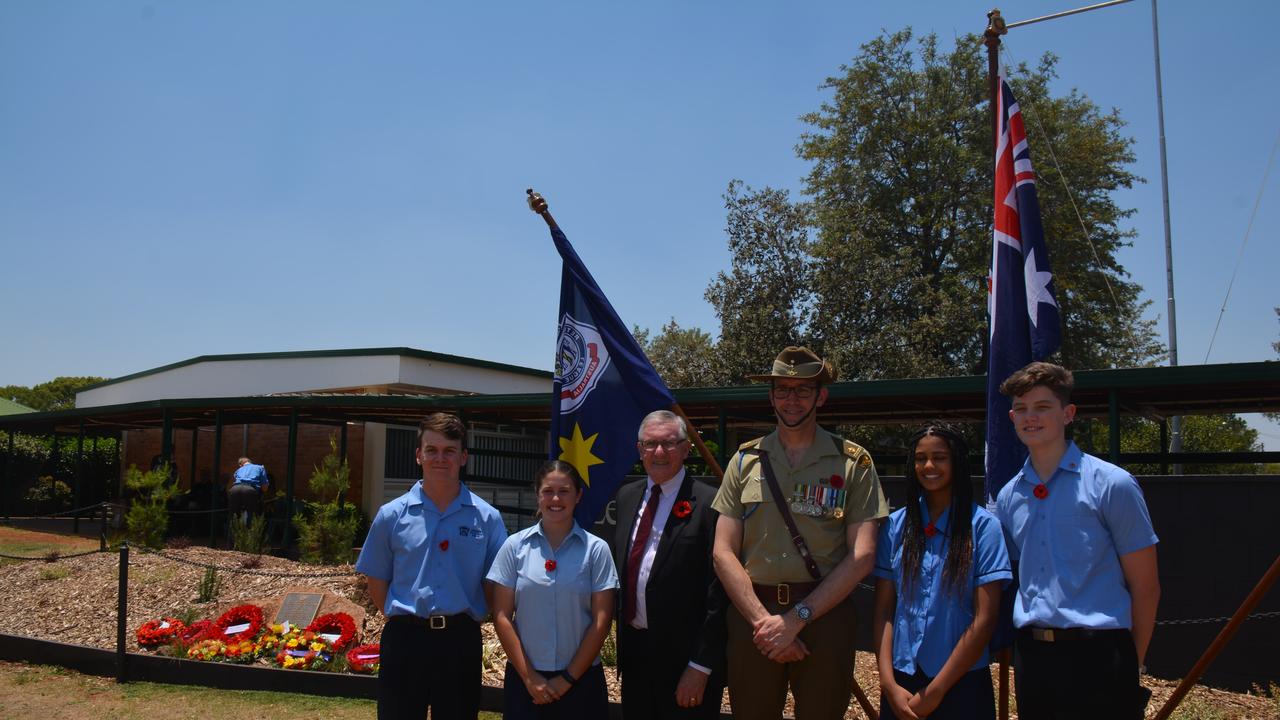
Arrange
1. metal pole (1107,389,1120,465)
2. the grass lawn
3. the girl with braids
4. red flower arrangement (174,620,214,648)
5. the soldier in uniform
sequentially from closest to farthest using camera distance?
the girl with braids, the soldier in uniform, the grass lawn, red flower arrangement (174,620,214,648), metal pole (1107,389,1120,465)

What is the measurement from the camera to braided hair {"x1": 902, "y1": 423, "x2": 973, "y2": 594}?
Answer: 351cm

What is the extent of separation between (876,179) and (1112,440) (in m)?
17.6

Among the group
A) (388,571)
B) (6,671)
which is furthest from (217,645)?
(388,571)

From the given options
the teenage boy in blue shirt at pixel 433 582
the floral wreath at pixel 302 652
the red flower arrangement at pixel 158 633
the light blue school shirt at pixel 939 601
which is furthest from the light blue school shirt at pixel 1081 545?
the red flower arrangement at pixel 158 633

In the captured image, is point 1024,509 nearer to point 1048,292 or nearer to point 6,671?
point 1048,292

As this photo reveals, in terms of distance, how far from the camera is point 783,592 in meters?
3.62

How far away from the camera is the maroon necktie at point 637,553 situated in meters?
3.97

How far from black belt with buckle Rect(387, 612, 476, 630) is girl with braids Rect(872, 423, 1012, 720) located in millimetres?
1783

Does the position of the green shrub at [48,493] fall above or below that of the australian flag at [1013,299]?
below

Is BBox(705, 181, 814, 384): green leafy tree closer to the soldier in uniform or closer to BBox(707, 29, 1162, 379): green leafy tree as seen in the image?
BBox(707, 29, 1162, 379): green leafy tree

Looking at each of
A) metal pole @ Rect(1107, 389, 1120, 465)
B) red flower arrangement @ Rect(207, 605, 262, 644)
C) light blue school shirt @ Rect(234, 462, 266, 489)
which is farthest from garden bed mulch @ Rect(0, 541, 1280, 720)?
light blue school shirt @ Rect(234, 462, 266, 489)

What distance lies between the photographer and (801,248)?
74.7 feet

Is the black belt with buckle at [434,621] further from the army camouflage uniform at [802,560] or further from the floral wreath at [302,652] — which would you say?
the floral wreath at [302,652]

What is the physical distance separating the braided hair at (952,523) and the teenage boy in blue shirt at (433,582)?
183cm
